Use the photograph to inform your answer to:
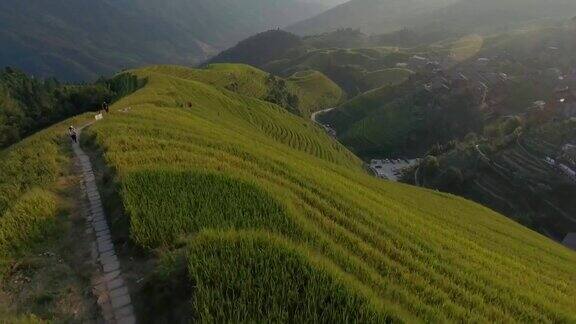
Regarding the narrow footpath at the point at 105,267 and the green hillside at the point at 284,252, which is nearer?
the green hillside at the point at 284,252

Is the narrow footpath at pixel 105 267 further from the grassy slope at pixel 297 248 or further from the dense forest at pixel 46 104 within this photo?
the dense forest at pixel 46 104

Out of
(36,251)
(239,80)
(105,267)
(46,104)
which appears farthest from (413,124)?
(105,267)

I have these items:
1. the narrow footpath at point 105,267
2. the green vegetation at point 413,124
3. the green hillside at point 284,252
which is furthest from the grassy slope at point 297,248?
the green vegetation at point 413,124

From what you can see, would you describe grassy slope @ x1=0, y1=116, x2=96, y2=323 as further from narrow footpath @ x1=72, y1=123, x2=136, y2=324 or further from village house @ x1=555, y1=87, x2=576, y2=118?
village house @ x1=555, y1=87, x2=576, y2=118

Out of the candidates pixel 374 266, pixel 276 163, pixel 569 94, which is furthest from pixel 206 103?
pixel 569 94

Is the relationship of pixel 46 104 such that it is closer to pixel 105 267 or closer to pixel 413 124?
pixel 105 267

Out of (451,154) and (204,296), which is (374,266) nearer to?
(204,296)
